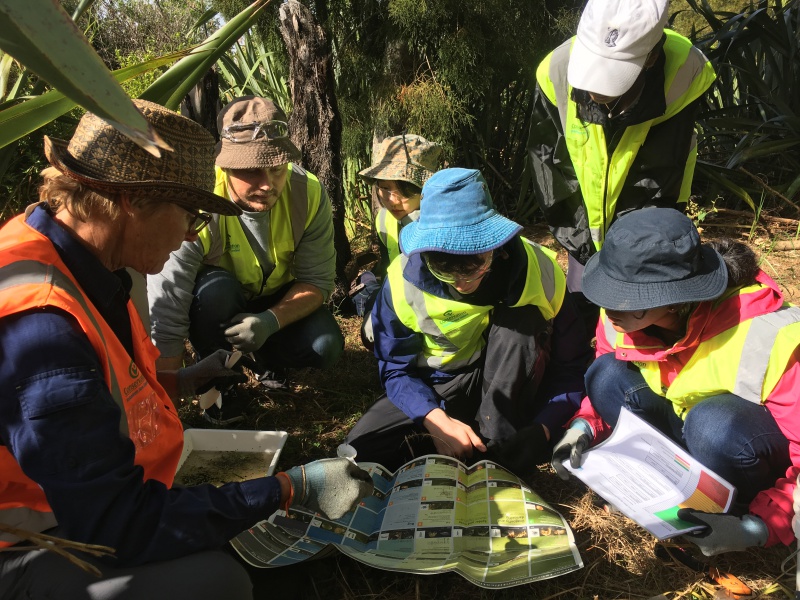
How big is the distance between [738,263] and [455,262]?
30.7 inches

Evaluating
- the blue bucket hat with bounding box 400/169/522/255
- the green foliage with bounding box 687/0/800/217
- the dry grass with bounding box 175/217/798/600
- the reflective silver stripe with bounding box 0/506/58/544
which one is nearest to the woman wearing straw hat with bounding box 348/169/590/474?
the blue bucket hat with bounding box 400/169/522/255

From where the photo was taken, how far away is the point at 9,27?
1.47 ft

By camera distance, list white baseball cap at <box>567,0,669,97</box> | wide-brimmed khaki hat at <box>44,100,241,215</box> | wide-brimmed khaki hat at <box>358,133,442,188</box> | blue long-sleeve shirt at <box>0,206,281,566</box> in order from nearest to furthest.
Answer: blue long-sleeve shirt at <box>0,206,281,566</box>
wide-brimmed khaki hat at <box>44,100,241,215</box>
white baseball cap at <box>567,0,669,97</box>
wide-brimmed khaki hat at <box>358,133,442,188</box>

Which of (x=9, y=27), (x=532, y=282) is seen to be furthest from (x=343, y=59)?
(x=9, y=27)

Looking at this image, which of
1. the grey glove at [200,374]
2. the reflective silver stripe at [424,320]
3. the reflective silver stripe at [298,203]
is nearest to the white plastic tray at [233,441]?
the grey glove at [200,374]

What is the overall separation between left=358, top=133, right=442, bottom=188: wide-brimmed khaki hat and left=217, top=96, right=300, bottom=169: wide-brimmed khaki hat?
73 centimetres

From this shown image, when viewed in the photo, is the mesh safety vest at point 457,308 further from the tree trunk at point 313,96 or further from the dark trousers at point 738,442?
the tree trunk at point 313,96

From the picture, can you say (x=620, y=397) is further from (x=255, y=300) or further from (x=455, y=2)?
(x=455, y=2)

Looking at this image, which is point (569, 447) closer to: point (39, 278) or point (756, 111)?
point (39, 278)

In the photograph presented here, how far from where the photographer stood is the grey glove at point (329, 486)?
1.52 m

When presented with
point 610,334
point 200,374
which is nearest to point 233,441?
point 200,374

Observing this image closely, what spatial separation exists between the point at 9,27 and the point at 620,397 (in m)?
1.95

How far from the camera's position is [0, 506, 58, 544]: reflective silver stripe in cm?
126

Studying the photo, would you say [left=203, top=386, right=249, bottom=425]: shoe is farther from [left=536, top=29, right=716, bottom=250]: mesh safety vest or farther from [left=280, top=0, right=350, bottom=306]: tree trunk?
[left=536, top=29, right=716, bottom=250]: mesh safety vest
